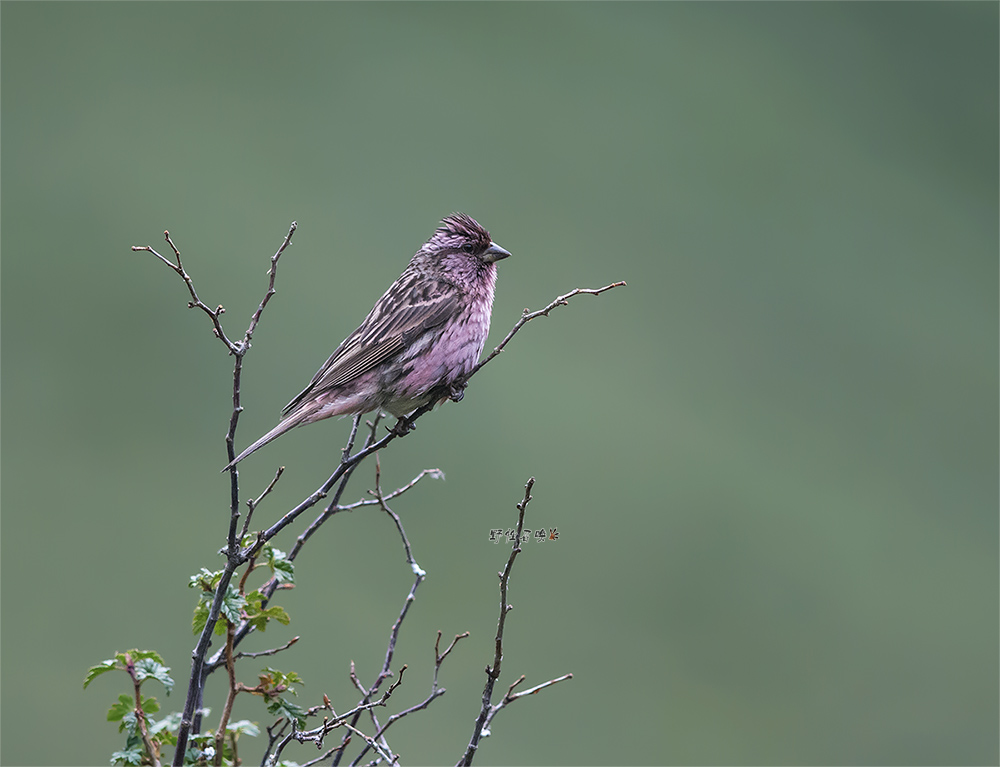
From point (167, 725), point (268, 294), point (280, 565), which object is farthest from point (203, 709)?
point (268, 294)

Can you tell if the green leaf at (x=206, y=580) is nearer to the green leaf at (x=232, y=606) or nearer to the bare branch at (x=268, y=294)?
the green leaf at (x=232, y=606)

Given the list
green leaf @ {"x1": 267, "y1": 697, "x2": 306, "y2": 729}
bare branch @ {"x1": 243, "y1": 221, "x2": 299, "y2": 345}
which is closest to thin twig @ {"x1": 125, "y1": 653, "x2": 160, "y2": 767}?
green leaf @ {"x1": 267, "y1": 697, "x2": 306, "y2": 729}

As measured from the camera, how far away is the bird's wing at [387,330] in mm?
4520

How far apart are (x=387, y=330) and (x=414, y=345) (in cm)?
16

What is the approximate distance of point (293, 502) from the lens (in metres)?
14.2

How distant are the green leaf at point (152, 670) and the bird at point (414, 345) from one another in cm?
139

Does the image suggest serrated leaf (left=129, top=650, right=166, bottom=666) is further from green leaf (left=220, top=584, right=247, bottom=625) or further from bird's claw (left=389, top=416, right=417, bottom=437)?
bird's claw (left=389, top=416, right=417, bottom=437)

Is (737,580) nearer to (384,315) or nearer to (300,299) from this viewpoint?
(300,299)

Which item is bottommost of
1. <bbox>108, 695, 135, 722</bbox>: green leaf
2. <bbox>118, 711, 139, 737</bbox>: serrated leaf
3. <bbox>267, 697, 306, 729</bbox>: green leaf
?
<bbox>118, 711, 139, 737</bbox>: serrated leaf

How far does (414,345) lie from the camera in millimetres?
4668

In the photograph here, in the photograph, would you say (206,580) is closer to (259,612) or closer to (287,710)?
(259,612)

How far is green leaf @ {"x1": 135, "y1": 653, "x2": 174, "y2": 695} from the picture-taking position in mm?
2867

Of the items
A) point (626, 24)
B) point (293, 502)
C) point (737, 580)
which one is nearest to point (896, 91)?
point (626, 24)

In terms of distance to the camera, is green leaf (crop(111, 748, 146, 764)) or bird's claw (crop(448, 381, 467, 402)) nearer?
green leaf (crop(111, 748, 146, 764))
